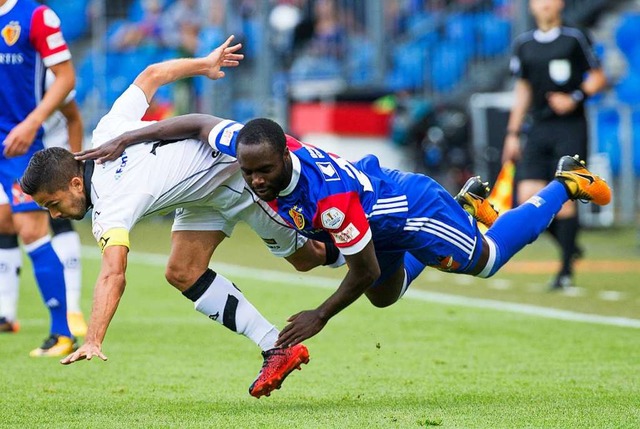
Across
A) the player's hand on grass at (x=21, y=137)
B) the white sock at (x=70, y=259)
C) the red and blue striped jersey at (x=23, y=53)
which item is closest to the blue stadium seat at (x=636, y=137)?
the white sock at (x=70, y=259)

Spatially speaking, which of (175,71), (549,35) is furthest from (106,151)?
(549,35)

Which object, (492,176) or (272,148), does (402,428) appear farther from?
(492,176)

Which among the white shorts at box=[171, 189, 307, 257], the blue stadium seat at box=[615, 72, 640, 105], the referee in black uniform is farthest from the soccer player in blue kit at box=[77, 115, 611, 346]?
the blue stadium seat at box=[615, 72, 640, 105]

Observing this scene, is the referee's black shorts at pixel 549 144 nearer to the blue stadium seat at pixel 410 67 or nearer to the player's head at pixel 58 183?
the player's head at pixel 58 183

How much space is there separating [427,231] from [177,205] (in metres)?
1.17

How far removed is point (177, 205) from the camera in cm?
625

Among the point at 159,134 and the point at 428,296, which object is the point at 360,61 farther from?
the point at 159,134

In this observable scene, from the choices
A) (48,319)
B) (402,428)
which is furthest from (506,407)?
(48,319)

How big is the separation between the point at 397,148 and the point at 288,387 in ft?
45.4

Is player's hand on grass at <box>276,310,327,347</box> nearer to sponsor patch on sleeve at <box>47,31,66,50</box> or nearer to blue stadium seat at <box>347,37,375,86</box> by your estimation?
sponsor patch on sleeve at <box>47,31,66,50</box>

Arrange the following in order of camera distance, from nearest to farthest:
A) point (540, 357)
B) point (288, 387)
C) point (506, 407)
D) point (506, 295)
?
point (506, 407) < point (288, 387) < point (540, 357) < point (506, 295)

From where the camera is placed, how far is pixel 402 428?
5.28 m

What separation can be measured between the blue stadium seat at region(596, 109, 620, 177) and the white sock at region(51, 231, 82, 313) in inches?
393

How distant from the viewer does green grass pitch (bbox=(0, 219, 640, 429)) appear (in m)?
5.63
